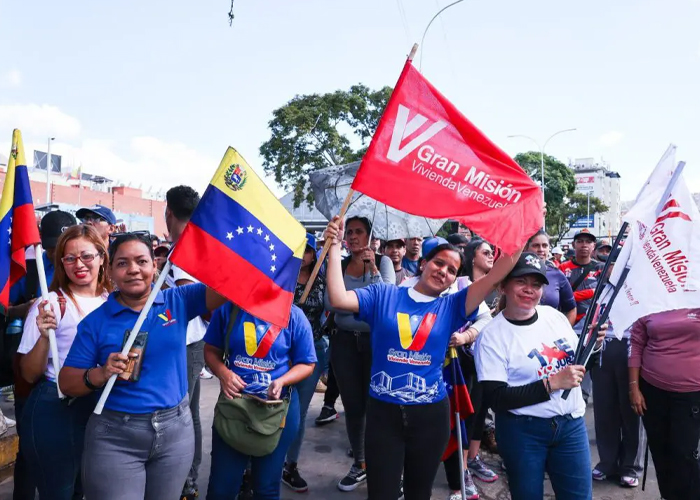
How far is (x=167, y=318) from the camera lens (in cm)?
253

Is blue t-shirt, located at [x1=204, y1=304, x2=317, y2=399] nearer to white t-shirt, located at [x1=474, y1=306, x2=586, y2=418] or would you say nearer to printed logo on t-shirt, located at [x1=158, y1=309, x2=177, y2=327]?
printed logo on t-shirt, located at [x1=158, y1=309, x2=177, y2=327]

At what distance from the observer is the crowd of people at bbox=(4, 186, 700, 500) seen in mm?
2416

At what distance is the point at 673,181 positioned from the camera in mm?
2754

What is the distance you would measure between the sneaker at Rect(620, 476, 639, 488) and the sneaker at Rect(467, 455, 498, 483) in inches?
41.9

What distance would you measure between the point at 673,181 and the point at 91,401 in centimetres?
337

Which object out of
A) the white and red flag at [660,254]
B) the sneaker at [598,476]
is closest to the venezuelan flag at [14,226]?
the white and red flag at [660,254]

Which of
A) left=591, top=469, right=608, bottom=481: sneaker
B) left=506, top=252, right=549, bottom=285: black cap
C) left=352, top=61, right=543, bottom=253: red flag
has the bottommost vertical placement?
left=591, top=469, right=608, bottom=481: sneaker

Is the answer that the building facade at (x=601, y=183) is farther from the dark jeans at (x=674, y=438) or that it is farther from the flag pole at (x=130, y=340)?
the flag pole at (x=130, y=340)

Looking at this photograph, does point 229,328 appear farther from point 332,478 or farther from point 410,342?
point 332,478

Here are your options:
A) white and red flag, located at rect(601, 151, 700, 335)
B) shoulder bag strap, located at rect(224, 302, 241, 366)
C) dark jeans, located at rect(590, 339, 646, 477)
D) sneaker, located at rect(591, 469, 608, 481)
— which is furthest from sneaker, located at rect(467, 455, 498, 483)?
shoulder bag strap, located at rect(224, 302, 241, 366)

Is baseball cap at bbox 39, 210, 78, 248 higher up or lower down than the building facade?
lower down

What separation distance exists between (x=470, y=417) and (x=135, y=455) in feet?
8.98

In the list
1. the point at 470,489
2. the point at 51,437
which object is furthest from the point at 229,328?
the point at 470,489

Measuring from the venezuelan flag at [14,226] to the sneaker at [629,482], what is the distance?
479 centimetres
